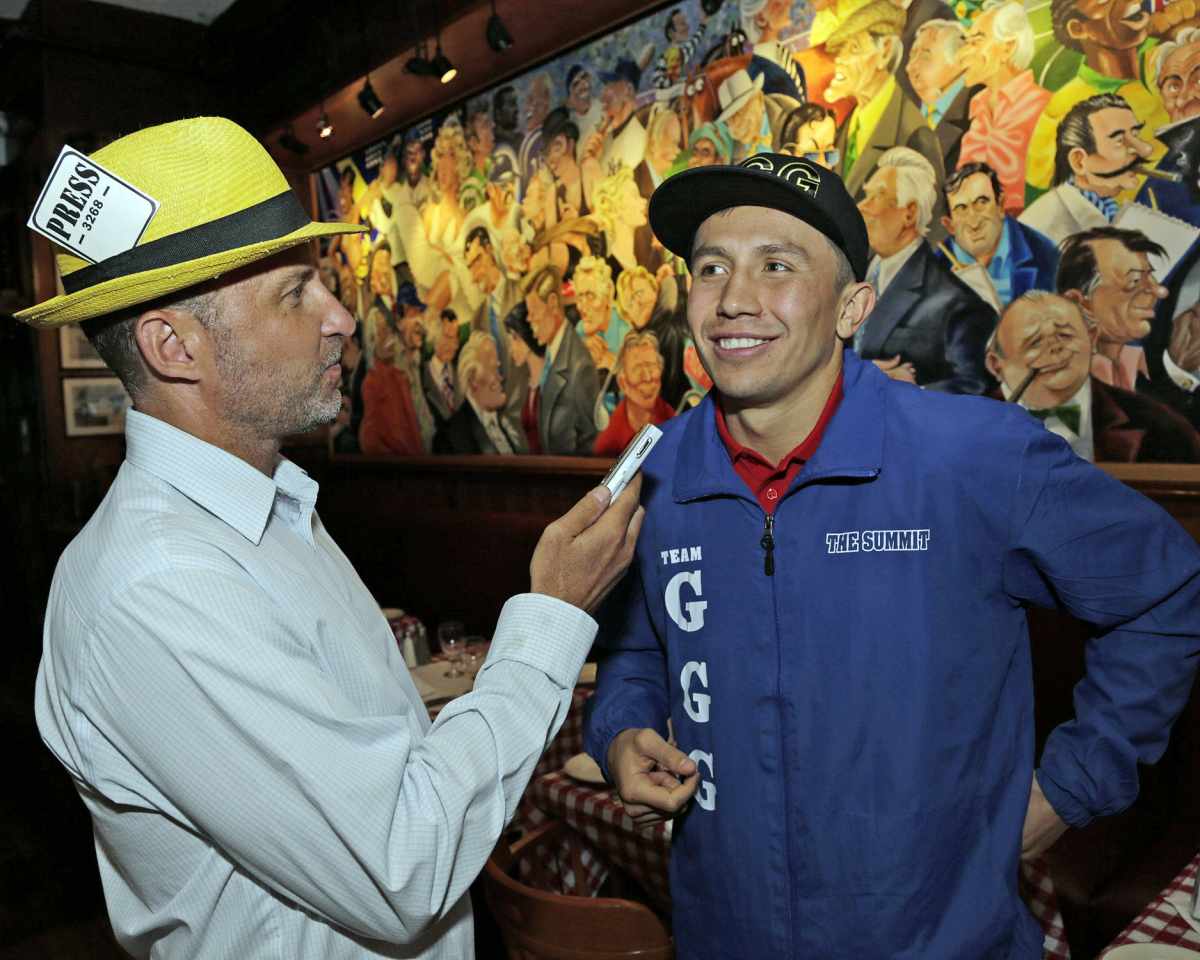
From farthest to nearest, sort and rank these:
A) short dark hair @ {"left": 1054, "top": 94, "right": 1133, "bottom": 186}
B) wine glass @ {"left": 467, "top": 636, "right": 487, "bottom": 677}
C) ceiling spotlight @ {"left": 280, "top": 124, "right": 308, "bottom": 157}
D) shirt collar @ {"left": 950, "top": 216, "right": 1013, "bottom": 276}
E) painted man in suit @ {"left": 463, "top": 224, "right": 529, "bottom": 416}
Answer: ceiling spotlight @ {"left": 280, "top": 124, "right": 308, "bottom": 157}, painted man in suit @ {"left": 463, "top": 224, "right": 529, "bottom": 416}, wine glass @ {"left": 467, "top": 636, "right": 487, "bottom": 677}, shirt collar @ {"left": 950, "top": 216, "right": 1013, "bottom": 276}, short dark hair @ {"left": 1054, "top": 94, "right": 1133, "bottom": 186}

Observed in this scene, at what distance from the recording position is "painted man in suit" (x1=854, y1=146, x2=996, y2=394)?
10.5 feet

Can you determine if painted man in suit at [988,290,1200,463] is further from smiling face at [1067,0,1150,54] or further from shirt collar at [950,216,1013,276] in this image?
smiling face at [1067,0,1150,54]

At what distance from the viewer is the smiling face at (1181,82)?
2613mm

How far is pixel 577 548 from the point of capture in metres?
1.37

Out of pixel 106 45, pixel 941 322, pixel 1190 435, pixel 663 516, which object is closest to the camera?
pixel 663 516

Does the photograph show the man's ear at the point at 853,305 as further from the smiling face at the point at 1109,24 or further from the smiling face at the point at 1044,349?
the smiling face at the point at 1109,24

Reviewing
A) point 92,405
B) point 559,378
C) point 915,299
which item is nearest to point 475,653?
point 559,378

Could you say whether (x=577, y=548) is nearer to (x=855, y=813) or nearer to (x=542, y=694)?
(x=542, y=694)

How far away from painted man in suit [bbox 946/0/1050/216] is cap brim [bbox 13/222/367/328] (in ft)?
8.34

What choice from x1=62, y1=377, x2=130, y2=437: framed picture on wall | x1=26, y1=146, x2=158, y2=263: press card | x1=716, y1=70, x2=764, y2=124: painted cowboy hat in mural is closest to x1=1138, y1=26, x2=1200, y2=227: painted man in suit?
x1=716, y1=70, x2=764, y2=124: painted cowboy hat in mural

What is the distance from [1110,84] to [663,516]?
2.32m

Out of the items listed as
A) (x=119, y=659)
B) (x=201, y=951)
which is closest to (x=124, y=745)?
(x=119, y=659)

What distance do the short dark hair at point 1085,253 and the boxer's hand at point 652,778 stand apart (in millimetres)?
2292

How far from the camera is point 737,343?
57.6 inches
